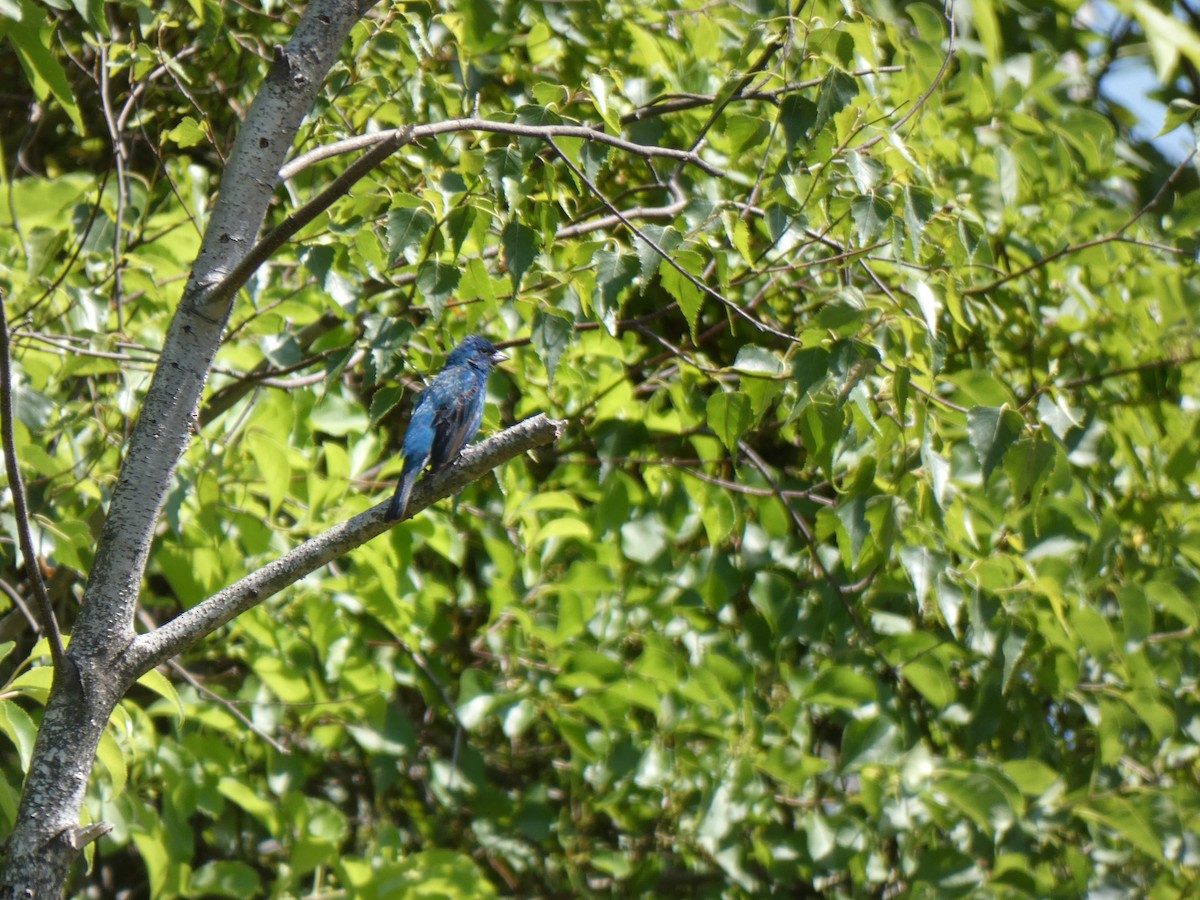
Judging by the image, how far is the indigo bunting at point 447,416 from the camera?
10.3 feet

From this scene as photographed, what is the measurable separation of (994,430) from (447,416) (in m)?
1.37

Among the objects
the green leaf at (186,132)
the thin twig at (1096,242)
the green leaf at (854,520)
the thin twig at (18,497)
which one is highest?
the green leaf at (186,132)

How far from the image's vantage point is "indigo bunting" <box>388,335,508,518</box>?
3.13 m

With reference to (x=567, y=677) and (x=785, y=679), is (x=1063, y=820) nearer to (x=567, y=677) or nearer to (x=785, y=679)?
(x=785, y=679)

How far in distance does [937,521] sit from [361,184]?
1557mm

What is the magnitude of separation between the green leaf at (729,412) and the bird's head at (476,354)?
0.72 m

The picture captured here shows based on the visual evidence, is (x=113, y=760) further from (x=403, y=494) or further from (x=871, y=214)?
(x=871, y=214)

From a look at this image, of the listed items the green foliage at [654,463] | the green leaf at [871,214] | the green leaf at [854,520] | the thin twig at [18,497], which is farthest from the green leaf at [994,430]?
the thin twig at [18,497]

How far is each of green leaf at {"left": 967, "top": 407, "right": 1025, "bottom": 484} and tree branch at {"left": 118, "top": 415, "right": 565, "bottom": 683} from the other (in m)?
0.96

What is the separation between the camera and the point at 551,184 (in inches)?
100

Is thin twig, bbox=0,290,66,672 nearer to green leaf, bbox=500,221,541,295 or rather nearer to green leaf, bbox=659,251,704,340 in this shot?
green leaf, bbox=500,221,541,295

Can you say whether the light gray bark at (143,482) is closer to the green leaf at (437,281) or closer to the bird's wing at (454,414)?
the green leaf at (437,281)

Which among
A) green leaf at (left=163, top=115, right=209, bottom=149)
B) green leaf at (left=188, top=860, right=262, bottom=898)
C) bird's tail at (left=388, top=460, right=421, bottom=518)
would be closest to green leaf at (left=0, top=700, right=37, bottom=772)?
bird's tail at (left=388, top=460, right=421, bottom=518)

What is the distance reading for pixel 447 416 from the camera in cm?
317
